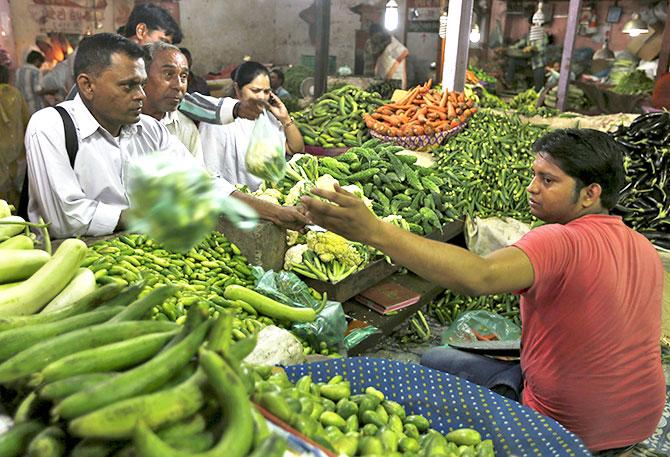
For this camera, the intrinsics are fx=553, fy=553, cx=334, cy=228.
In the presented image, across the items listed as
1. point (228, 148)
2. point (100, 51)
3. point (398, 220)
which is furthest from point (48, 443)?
point (228, 148)

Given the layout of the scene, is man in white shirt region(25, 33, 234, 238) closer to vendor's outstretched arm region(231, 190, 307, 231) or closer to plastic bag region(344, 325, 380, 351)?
vendor's outstretched arm region(231, 190, 307, 231)

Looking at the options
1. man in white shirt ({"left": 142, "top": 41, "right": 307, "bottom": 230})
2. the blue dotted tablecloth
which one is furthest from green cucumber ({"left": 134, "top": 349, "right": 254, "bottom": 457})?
man in white shirt ({"left": 142, "top": 41, "right": 307, "bottom": 230})

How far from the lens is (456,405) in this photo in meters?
2.07

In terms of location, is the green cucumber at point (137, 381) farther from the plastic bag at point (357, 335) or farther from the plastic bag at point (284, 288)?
the plastic bag at point (357, 335)

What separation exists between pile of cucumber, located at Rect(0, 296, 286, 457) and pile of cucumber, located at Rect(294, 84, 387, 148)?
16.3ft

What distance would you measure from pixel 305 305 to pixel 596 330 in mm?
1649

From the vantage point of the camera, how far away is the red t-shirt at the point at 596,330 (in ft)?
7.29

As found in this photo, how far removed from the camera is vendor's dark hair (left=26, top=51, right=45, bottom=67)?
25.3 ft

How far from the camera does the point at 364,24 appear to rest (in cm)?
1476

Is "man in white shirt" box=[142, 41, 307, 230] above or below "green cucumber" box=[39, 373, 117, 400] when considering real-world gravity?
above

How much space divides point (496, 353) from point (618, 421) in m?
0.74

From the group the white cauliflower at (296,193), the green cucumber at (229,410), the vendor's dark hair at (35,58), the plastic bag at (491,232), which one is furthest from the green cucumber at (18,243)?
the vendor's dark hair at (35,58)

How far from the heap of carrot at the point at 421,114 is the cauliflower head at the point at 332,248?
2.41 m

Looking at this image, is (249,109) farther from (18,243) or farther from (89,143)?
(18,243)
